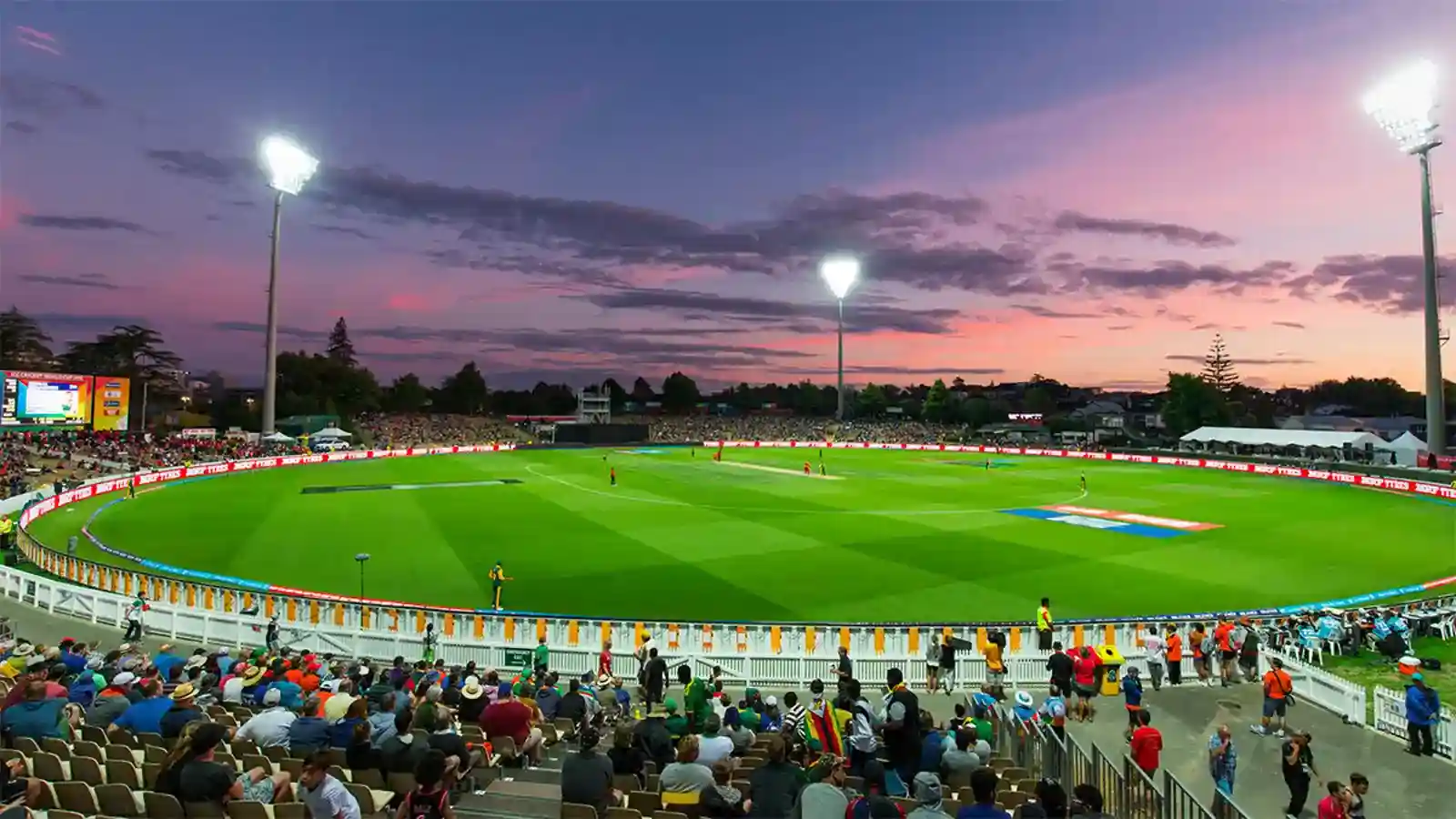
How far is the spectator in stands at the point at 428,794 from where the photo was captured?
579 cm

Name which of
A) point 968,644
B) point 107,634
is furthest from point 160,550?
point 968,644

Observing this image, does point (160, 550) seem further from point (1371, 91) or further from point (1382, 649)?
point (1371, 91)

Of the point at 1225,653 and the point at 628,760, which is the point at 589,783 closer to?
the point at 628,760

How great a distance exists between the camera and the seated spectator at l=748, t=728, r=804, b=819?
6.50m

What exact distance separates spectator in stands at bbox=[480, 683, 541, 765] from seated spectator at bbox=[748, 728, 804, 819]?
10.5 feet

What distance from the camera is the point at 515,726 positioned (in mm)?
8797

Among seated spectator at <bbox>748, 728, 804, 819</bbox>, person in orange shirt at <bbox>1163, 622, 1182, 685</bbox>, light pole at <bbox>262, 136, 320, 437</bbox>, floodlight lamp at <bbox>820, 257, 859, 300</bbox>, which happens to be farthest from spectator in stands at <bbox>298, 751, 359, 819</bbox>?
floodlight lamp at <bbox>820, 257, 859, 300</bbox>

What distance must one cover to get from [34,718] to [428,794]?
5.45 meters

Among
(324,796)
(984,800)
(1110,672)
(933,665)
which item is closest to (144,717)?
(324,796)

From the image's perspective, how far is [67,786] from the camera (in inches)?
259

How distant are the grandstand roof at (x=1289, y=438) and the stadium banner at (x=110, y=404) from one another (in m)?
106

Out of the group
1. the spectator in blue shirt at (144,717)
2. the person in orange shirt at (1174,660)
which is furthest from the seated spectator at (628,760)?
the person in orange shirt at (1174,660)

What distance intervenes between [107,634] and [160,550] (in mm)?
14202

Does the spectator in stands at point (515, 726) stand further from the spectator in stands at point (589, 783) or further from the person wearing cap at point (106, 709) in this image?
the person wearing cap at point (106, 709)
